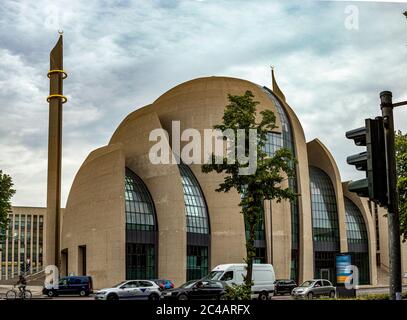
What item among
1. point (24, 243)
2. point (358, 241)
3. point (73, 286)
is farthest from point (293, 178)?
point (24, 243)

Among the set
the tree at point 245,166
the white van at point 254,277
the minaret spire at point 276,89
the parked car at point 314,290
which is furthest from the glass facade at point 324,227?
the tree at point 245,166

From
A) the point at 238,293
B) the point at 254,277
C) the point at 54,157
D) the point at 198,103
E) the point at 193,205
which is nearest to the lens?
the point at 238,293

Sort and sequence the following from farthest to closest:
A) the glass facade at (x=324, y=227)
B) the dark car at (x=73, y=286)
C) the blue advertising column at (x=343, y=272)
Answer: the glass facade at (x=324, y=227) → the dark car at (x=73, y=286) → the blue advertising column at (x=343, y=272)

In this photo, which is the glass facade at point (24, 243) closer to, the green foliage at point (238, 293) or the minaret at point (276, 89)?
the minaret at point (276, 89)

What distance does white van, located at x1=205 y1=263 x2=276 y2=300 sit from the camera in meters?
38.9

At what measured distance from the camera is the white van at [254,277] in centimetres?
3891

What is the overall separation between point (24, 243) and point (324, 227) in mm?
82573

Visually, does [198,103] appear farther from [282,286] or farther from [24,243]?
[24,243]

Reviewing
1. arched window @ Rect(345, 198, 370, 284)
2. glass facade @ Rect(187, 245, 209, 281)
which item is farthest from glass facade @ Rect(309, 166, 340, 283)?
glass facade @ Rect(187, 245, 209, 281)

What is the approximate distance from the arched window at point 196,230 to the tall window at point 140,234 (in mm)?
3429

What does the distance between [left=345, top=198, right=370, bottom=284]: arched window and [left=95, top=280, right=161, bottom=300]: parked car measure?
44.3m

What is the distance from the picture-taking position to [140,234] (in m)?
57.2
